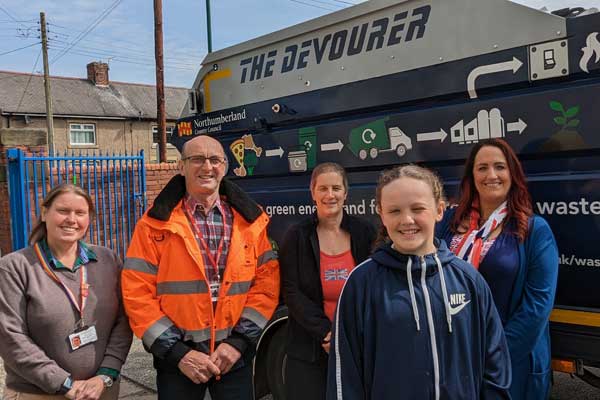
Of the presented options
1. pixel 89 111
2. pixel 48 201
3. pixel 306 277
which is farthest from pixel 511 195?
pixel 89 111

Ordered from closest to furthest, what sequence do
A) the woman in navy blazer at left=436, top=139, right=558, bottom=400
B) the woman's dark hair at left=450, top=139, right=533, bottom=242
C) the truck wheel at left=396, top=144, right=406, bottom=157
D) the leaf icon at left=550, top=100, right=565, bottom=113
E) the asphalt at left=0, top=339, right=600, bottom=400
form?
the woman in navy blazer at left=436, top=139, right=558, bottom=400 < the woman's dark hair at left=450, top=139, right=533, bottom=242 < the leaf icon at left=550, top=100, right=565, bottom=113 < the truck wheel at left=396, top=144, right=406, bottom=157 < the asphalt at left=0, top=339, right=600, bottom=400

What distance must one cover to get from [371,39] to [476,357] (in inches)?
92.8

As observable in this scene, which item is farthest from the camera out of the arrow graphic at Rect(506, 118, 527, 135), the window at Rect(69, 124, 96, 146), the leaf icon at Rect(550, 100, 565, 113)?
the window at Rect(69, 124, 96, 146)

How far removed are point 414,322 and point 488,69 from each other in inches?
67.3

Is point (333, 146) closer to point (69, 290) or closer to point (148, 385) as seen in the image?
point (69, 290)

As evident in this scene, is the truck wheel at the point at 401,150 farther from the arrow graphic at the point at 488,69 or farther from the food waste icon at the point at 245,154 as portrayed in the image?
the food waste icon at the point at 245,154

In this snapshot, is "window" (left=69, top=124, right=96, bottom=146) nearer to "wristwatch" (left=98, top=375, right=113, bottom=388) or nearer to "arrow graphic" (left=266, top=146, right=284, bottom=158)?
"arrow graphic" (left=266, top=146, right=284, bottom=158)

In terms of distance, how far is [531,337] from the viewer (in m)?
2.26

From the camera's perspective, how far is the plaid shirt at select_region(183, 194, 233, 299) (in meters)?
2.51

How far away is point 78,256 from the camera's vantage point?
2539 millimetres

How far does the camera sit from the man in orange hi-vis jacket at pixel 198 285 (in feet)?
7.97

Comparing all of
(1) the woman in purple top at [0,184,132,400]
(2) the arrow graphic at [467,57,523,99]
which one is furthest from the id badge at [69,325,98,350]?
(2) the arrow graphic at [467,57,523,99]

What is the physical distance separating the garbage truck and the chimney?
31215 millimetres

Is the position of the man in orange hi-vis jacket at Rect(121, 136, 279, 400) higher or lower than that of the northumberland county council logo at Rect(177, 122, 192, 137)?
lower
